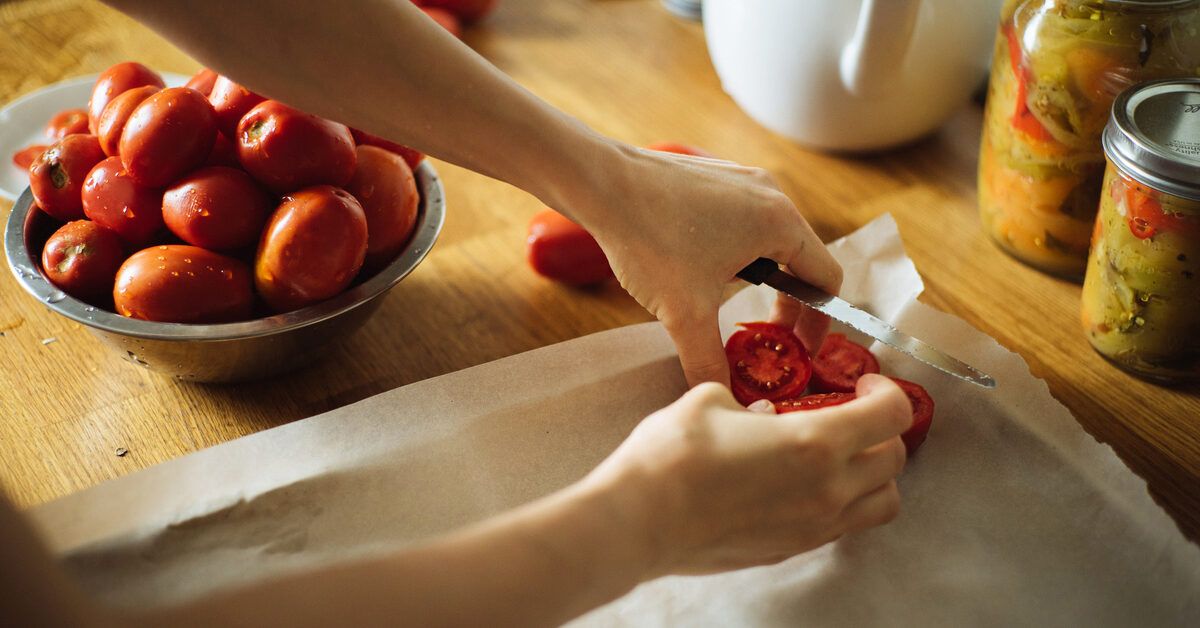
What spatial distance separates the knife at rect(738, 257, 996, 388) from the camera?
767 millimetres

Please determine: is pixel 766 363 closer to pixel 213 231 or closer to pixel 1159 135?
pixel 1159 135

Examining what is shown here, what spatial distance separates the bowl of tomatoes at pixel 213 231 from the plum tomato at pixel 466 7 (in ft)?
2.13

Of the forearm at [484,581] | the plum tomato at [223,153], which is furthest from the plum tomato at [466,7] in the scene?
the forearm at [484,581]

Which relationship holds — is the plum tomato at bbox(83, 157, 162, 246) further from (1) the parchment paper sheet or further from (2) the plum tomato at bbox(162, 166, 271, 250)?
(1) the parchment paper sheet

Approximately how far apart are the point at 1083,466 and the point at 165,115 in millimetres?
780

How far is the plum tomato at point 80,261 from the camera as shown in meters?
0.77

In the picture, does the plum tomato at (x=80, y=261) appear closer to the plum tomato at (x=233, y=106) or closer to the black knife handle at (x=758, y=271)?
the plum tomato at (x=233, y=106)

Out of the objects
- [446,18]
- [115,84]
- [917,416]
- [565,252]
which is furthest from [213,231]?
[446,18]

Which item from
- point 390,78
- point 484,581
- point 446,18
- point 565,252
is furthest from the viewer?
point 446,18

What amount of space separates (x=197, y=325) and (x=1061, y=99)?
0.77 m

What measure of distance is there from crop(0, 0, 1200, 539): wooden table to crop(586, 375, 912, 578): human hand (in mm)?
280

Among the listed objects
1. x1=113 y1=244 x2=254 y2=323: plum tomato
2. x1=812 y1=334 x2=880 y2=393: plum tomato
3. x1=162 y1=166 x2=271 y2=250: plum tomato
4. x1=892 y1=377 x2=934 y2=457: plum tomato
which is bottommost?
x1=812 y1=334 x2=880 y2=393: plum tomato

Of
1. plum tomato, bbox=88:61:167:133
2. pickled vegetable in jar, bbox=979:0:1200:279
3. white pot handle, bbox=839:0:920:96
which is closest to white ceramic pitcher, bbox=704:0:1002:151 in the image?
white pot handle, bbox=839:0:920:96

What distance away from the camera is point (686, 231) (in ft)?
2.55
